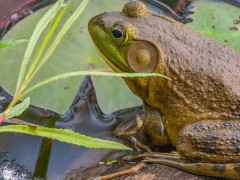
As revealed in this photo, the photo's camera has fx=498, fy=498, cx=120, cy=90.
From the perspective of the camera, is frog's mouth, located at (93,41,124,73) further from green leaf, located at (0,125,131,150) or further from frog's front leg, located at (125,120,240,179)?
green leaf, located at (0,125,131,150)

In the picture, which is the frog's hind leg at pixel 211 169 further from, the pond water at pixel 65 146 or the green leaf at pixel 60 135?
the green leaf at pixel 60 135

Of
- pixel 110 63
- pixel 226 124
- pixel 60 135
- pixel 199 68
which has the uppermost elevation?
pixel 110 63

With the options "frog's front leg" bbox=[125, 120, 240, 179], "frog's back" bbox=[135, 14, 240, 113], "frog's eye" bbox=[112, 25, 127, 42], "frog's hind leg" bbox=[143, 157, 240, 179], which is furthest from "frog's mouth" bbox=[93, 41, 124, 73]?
"frog's hind leg" bbox=[143, 157, 240, 179]

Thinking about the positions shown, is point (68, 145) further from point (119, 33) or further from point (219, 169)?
point (219, 169)

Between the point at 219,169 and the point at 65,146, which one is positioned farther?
the point at 65,146

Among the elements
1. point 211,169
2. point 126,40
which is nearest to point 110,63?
point 126,40

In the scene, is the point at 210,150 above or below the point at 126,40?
below
